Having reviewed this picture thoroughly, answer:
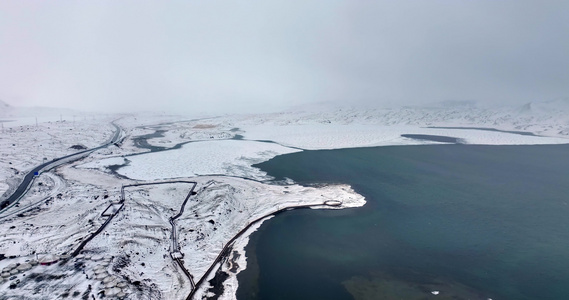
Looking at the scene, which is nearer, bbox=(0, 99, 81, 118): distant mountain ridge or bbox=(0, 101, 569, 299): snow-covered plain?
bbox=(0, 101, 569, 299): snow-covered plain

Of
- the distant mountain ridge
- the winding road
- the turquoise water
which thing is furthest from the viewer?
the distant mountain ridge

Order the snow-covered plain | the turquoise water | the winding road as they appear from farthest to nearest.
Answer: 1. the winding road
2. the turquoise water
3. the snow-covered plain

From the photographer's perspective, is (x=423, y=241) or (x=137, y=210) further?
(x=137, y=210)

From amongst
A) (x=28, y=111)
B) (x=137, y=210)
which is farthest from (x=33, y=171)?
(x=28, y=111)

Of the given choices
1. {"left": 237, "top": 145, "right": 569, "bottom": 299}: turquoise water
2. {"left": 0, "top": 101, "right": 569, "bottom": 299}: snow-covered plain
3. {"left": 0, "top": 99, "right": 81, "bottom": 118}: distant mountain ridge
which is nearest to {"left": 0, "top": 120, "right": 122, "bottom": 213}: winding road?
{"left": 0, "top": 101, "right": 569, "bottom": 299}: snow-covered plain

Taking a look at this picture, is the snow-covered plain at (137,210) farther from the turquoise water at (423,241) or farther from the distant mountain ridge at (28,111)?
the distant mountain ridge at (28,111)

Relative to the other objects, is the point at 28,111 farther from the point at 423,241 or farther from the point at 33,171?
the point at 423,241

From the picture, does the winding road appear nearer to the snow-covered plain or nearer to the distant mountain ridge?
the snow-covered plain

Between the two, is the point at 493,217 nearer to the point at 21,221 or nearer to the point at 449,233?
the point at 449,233

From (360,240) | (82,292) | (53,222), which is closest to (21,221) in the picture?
(53,222)
